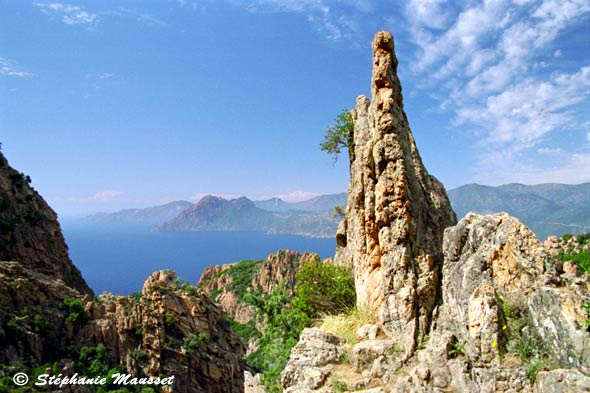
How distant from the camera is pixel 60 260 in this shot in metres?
58.3

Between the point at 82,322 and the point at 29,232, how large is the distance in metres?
20.1

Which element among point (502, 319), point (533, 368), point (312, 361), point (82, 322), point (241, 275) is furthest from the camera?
point (241, 275)

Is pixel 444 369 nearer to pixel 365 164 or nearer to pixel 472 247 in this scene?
pixel 472 247

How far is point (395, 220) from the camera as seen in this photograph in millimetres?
10305

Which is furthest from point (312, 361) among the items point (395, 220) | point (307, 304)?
point (395, 220)

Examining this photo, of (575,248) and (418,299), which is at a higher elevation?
(418,299)

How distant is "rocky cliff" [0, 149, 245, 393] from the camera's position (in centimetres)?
3909

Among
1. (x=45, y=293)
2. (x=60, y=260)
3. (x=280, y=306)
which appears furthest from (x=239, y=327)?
(x=280, y=306)

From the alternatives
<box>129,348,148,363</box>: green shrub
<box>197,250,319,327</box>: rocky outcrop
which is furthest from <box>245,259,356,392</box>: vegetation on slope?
<box>197,250,319,327</box>: rocky outcrop

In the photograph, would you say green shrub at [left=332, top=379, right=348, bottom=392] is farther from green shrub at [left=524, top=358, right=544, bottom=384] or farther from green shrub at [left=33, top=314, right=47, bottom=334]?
green shrub at [left=33, top=314, right=47, bottom=334]

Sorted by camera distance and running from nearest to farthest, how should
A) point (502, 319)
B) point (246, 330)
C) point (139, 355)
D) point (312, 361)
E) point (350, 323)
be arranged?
point (502, 319), point (312, 361), point (350, 323), point (139, 355), point (246, 330)

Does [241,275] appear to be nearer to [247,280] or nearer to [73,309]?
[247,280]

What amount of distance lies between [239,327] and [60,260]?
2014 inches

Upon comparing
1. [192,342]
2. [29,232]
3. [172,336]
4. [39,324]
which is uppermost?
[29,232]
